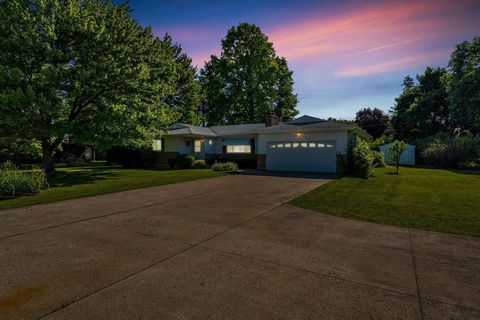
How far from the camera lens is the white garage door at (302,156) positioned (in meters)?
19.9

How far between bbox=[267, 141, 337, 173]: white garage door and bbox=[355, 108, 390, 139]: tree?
4220cm

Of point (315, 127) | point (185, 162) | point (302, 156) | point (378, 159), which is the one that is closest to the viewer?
point (315, 127)

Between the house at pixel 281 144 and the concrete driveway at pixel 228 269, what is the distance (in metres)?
13.7

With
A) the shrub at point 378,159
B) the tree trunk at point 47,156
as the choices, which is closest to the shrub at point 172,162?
the tree trunk at point 47,156

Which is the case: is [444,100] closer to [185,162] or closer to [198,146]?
[198,146]

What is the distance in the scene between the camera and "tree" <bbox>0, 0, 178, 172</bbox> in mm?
13242

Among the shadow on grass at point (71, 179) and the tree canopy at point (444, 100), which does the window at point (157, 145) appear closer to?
the shadow on grass at point (71, 179)

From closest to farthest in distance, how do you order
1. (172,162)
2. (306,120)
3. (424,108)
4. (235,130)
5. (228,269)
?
(228,269) → (306,120) → (172,162) → (235,130) → (424,108)

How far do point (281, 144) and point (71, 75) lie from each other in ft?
49.2

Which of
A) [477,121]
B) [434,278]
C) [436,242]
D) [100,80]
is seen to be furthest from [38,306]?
[477,121]

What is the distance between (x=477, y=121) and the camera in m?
34.5

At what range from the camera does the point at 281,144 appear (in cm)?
2181

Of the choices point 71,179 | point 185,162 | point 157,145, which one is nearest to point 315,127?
point 185,162

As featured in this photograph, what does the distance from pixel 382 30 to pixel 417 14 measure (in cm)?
115
